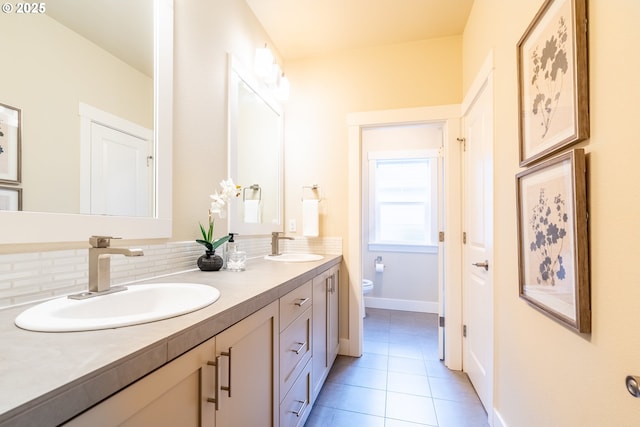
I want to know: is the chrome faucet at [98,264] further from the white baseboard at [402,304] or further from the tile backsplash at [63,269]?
the white baseboard at [402,304]

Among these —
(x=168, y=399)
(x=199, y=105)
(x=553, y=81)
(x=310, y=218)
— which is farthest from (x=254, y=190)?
(x=553, y=81)

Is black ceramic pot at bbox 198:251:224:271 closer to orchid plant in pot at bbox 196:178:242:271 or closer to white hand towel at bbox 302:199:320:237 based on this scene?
orchid plant in pot at bbox 196:178:242:271

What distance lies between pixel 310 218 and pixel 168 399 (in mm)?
1913

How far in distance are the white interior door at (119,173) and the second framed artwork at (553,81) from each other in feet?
5.02

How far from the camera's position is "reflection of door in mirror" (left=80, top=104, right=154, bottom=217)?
3.32 feet

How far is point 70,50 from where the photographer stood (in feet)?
3.16

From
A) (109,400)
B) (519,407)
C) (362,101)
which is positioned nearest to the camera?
(109,400)

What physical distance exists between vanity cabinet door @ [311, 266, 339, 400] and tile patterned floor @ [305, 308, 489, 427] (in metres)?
0.13

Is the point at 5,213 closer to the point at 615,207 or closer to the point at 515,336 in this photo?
the point at 615,207

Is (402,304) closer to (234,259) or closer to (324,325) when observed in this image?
(324,325)

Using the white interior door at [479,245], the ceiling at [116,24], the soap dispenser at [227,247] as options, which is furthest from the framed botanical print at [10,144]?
the white interior door at [479,245]

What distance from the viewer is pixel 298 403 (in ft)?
4.74

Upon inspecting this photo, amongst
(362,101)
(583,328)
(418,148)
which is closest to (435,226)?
(418,148)

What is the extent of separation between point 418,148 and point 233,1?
2.59 m
